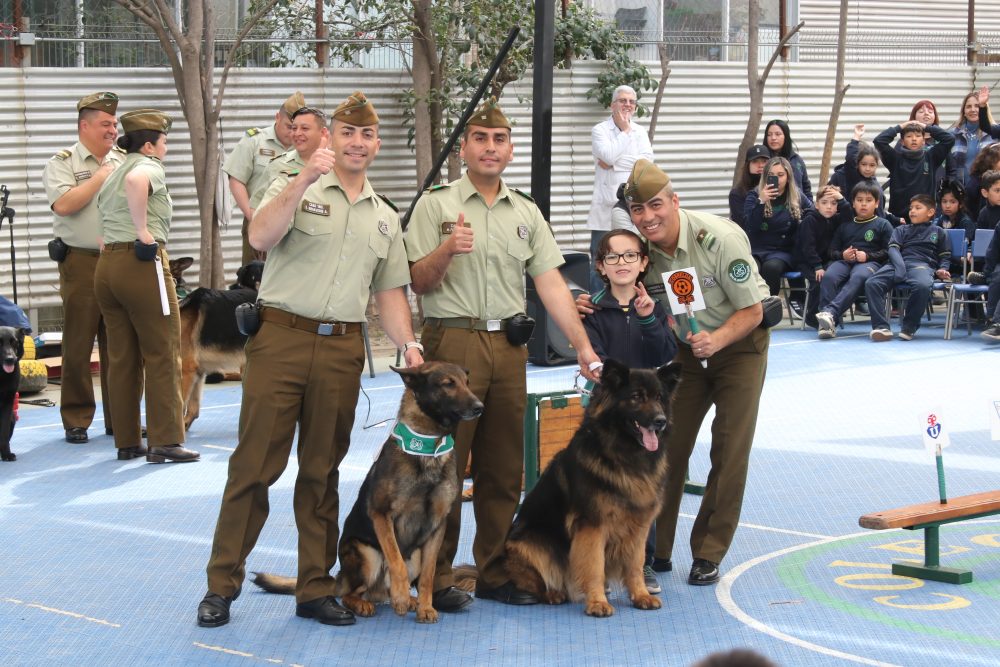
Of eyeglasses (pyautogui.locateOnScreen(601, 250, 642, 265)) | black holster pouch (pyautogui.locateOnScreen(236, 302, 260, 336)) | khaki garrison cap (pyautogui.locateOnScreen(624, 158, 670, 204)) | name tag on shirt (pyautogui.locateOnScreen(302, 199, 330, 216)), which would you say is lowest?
black holster pouch (pyautogui.locateOnScreen(236, 302, 260, 336))

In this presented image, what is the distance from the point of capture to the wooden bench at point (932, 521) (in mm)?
5875

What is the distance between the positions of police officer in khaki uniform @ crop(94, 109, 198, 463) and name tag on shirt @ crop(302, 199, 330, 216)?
3.15 metres

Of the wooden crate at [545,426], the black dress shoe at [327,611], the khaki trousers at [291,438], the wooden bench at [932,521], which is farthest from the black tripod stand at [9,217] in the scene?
the wooden bench at [932,521]

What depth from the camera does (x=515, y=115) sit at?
15820 millimetres

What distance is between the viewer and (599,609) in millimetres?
5652

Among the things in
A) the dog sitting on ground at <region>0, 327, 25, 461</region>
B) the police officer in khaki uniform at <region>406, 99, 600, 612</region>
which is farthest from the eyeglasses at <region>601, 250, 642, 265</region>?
the dog sitting on ground at <region>0, 327, 25, 461</region>

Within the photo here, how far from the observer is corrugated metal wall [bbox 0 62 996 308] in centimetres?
1318

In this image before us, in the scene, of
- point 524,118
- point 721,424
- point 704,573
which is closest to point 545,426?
point 721,424

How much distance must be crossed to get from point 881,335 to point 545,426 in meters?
7.26

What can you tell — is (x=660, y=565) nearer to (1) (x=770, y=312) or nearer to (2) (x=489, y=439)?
(2) (x=489, y=439)

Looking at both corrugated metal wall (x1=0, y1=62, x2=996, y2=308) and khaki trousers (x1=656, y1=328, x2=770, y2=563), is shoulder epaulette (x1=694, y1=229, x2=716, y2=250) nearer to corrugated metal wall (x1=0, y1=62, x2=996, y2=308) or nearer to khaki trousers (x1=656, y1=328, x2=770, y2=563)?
khaki trousers (x1=656, y1=328, x2=770, y2=563)

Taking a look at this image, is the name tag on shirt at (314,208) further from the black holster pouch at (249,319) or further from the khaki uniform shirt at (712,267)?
the khaki uniform shirt at (712,267)

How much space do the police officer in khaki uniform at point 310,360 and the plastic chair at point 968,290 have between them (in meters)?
9.67

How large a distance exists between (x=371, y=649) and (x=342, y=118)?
2.10 meters
